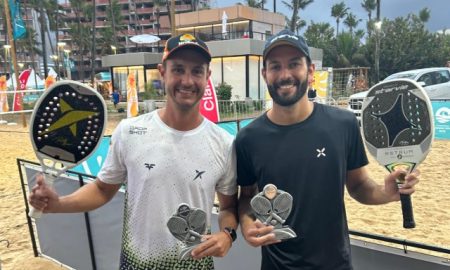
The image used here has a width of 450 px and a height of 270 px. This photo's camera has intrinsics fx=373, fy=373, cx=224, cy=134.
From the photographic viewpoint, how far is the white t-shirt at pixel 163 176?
186 cm

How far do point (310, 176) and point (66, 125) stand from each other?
4.10 ft

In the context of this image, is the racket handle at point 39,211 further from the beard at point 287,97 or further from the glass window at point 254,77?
the glass window at point 254,77

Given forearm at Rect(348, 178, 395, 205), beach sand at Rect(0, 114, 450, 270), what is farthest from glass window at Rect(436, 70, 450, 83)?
forearm at Rect(348, 178, 395, 205)

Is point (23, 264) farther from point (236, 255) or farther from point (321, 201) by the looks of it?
point (321, 201)

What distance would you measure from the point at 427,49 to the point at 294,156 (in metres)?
43.5

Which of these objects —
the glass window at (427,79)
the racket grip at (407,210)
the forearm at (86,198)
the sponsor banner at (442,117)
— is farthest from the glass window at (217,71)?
the racket grip at (407,210)

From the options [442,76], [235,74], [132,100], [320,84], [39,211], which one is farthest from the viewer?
[235,74]

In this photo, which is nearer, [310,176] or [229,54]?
[310,176]

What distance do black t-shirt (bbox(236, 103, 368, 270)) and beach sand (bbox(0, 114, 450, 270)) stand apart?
256cm

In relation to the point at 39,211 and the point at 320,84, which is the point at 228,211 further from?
the point at 320,84

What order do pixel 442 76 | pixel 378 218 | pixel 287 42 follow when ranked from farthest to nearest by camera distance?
1. pixel 442 76
2. pixel 378 218
3. pixel 287 42

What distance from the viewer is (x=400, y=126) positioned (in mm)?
1836

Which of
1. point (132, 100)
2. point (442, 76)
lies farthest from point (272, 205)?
point (442, 76)

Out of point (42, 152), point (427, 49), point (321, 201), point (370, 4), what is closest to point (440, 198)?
point (321, 201)
